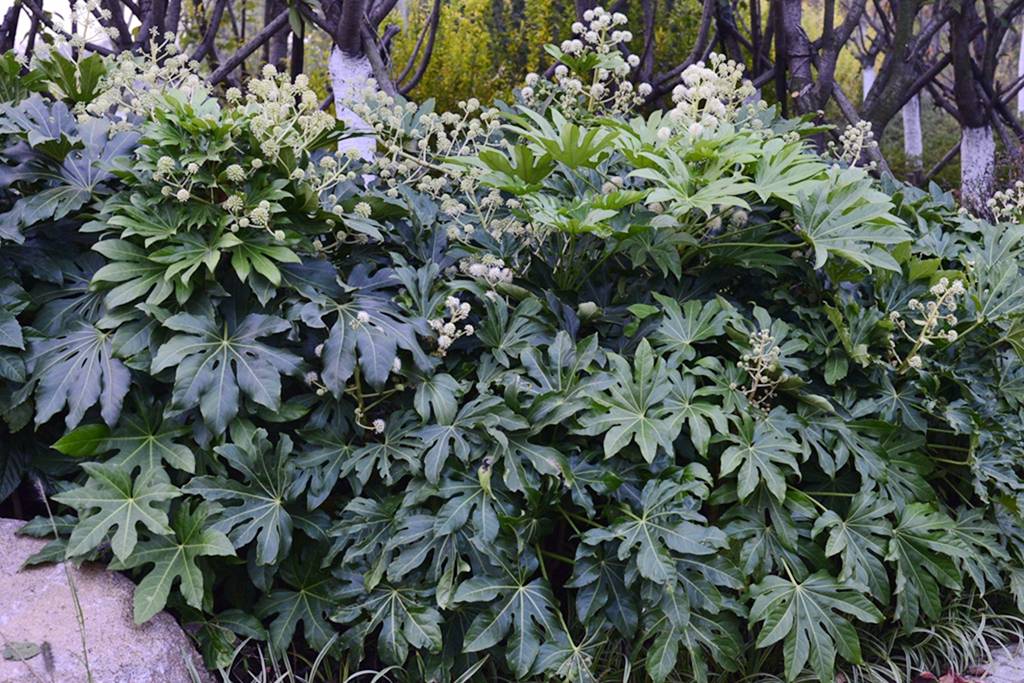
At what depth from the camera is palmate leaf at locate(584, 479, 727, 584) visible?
2.31 meters

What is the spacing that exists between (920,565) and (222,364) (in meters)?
2.08

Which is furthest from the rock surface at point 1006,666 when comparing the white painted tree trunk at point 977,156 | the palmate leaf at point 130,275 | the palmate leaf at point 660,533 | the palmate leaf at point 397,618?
the white painted tree trunk at point 977,156

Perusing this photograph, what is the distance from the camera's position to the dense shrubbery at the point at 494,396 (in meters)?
2.41

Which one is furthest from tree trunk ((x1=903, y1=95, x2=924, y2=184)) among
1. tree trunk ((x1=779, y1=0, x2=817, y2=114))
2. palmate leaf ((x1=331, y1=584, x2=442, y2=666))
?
palmate leaf ((x1=331, y1=584, x2=442, y2=666))

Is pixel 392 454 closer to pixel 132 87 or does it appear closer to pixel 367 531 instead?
pixel 367 531

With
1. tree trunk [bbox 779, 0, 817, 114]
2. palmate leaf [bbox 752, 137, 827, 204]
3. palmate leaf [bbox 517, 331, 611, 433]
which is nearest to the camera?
palmate leaf [bbox 517, 331, 611, 433]

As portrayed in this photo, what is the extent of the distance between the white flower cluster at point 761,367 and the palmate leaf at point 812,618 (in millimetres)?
542

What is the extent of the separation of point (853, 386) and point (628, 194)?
3.37 ft

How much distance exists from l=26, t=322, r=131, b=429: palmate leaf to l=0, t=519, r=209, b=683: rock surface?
16.5 inches

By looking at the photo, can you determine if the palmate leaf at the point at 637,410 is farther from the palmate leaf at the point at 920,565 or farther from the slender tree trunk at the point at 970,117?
the slender tree trunk at the point at 970,117

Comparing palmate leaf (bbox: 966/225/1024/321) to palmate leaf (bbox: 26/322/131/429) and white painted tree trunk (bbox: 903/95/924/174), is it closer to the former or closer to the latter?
palmate leaf (bbox: 26/322/131/429)

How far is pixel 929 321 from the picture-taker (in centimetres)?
274

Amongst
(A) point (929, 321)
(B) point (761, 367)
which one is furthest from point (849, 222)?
(B) point (761, 367)

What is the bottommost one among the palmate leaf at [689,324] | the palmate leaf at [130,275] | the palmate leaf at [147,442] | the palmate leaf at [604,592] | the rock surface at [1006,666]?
the rock surface at [1006,666]
